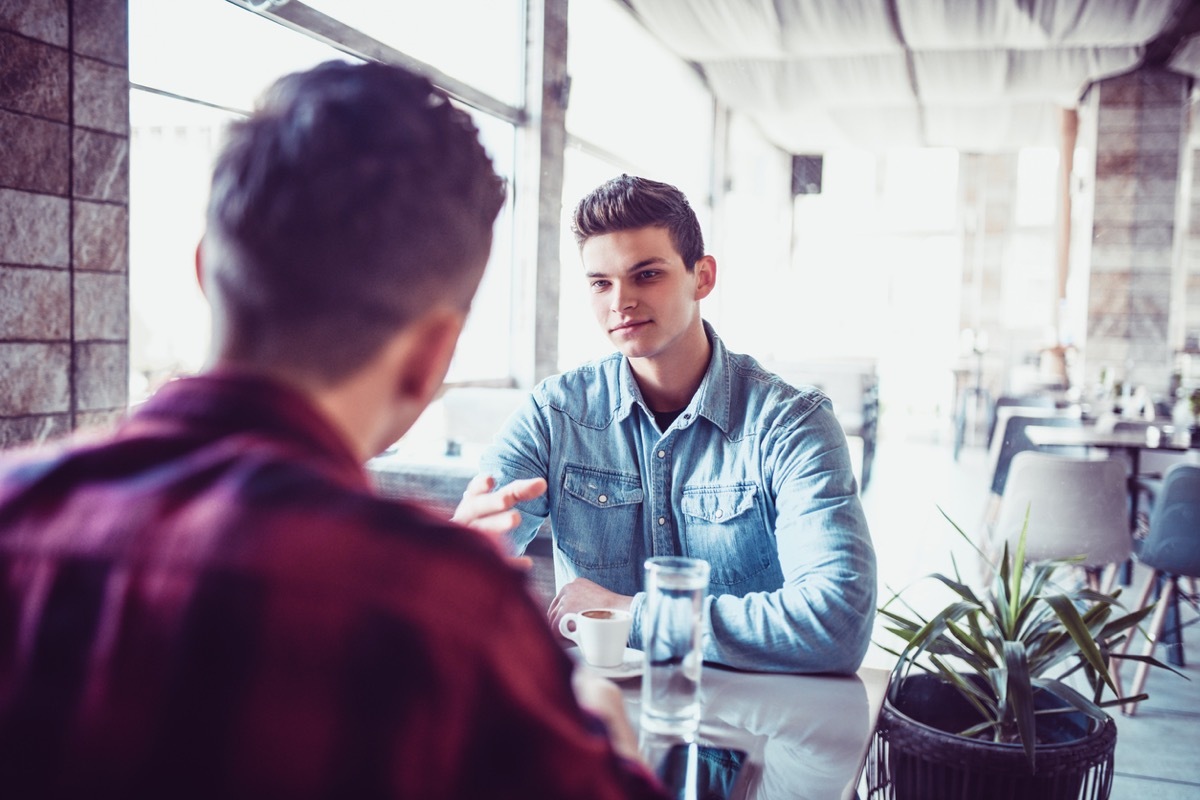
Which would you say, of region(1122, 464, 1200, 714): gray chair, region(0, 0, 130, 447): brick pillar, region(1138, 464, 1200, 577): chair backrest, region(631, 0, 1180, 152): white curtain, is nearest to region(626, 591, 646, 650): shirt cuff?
region(0, 0, 130, 447): brick pillar

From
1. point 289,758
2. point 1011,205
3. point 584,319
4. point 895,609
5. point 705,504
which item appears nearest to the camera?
point 289,758

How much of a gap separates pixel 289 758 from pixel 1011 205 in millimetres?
12225

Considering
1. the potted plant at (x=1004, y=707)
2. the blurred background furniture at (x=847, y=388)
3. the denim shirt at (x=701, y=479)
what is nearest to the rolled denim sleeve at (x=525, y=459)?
the denim shirt at (x=701, y=479)

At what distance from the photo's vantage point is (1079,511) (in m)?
3.46

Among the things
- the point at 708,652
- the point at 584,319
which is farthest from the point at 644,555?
the point at 584,319

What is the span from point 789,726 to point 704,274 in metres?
1.00

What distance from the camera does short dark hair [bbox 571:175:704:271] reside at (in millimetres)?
1702

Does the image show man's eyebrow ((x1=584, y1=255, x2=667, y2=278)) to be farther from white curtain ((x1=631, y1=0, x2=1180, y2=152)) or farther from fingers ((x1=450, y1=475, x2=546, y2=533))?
white curtain ((x1=631, y1=0, x2=1180, y2=152))

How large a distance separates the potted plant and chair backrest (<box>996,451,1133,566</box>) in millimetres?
1939

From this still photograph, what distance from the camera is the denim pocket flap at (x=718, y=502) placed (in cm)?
154

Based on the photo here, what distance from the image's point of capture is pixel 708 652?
1.26m

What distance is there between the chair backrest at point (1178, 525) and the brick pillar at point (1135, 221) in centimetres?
486

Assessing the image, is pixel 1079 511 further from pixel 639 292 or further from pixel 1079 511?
pixel 639 292

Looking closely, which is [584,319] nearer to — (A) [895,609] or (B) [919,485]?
(B) [919,485]
